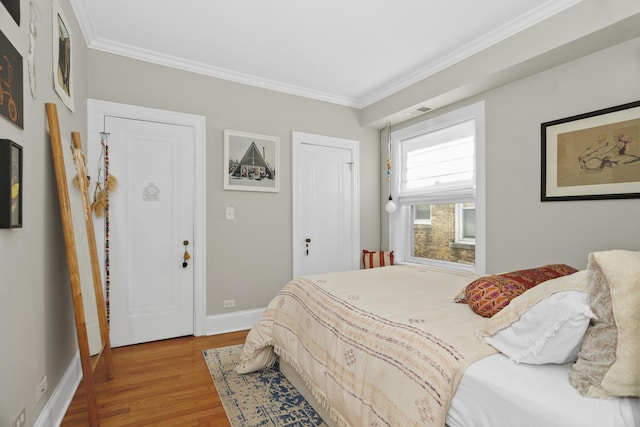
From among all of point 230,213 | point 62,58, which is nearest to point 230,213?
point 230,213

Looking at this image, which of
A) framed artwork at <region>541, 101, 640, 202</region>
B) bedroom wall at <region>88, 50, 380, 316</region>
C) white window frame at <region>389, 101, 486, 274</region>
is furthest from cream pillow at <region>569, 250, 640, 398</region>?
bedroom wall at <region>88, 50, 380, 316</region>

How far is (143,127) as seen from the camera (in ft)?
10.0

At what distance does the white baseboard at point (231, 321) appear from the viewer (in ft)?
10.9

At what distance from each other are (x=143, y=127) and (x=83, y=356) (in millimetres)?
2018

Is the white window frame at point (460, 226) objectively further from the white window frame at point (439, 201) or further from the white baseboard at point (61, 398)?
the white baseboard at point (61, 398)

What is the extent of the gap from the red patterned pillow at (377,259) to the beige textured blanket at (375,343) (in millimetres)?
1492

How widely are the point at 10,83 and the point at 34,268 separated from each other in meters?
0.86

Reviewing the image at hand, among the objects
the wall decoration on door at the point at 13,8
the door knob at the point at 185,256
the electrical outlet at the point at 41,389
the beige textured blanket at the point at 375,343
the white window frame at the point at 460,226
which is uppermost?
the wall decoration on door at the point at 13,8

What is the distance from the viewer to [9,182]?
4.20 feet

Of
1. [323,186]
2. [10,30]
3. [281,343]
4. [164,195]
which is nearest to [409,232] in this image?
[323,186]

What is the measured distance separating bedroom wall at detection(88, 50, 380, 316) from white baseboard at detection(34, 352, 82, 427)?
1.21 meters

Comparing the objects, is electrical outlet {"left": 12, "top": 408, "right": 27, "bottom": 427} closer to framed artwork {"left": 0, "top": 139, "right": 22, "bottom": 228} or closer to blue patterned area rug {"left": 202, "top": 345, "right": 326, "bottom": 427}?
framed artwork {"left": 0, "top": 139, "right": 22, "bottom": 228}

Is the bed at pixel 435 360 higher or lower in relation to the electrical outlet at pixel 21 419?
higher

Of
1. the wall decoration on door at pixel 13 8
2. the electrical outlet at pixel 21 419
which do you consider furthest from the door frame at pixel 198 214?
the electrical outlet at pixel 21 419
